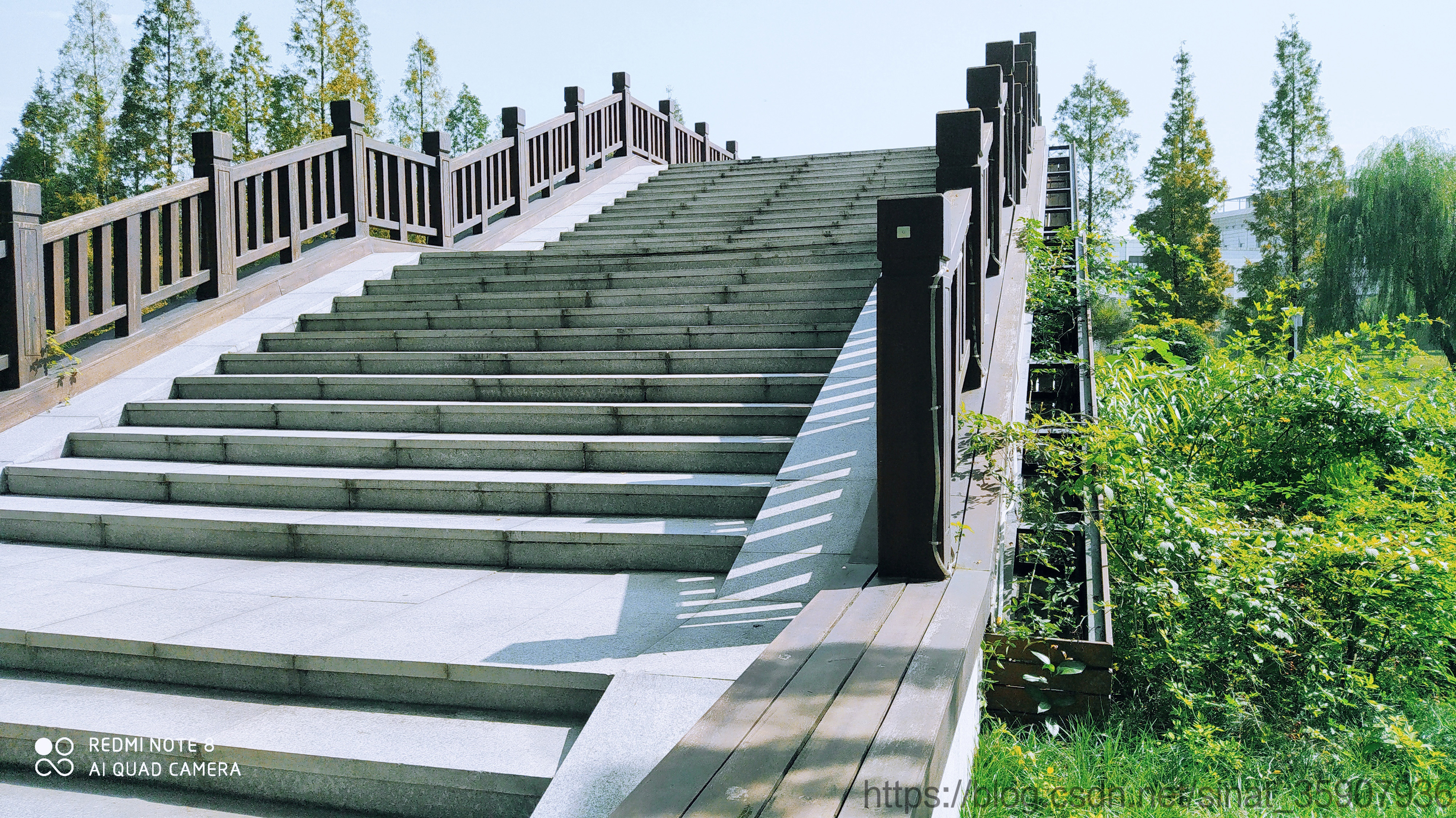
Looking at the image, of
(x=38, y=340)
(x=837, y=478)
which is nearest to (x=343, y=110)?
(x=38, y=340)

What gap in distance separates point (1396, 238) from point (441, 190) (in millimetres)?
25772

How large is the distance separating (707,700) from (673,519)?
1673 mm

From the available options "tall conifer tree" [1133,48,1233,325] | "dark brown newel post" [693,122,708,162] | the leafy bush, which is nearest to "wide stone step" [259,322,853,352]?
the leafy bush

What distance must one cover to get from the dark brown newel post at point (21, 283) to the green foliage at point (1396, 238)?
2803cm

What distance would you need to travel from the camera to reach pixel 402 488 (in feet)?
14.2

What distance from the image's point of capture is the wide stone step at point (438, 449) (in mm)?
4316

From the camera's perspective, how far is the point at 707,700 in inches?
90.7

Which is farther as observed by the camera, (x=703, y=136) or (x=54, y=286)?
(x=703, y=136)

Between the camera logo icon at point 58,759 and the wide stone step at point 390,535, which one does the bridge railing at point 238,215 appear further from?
the camera logo icon at point 58,759

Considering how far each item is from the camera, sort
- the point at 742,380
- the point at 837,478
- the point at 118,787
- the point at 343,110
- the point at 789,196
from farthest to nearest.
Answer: the point at 789,196
the point at 343,110
the point at 742,380
the point at 837,478
the point at 118,787

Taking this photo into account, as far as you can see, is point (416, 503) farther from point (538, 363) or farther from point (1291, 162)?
point (1291, 162)

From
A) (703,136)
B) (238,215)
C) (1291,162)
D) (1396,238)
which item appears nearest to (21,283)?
(238,215)

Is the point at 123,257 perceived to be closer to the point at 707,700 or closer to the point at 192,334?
the point at 192,334

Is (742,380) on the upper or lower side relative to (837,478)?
upper
